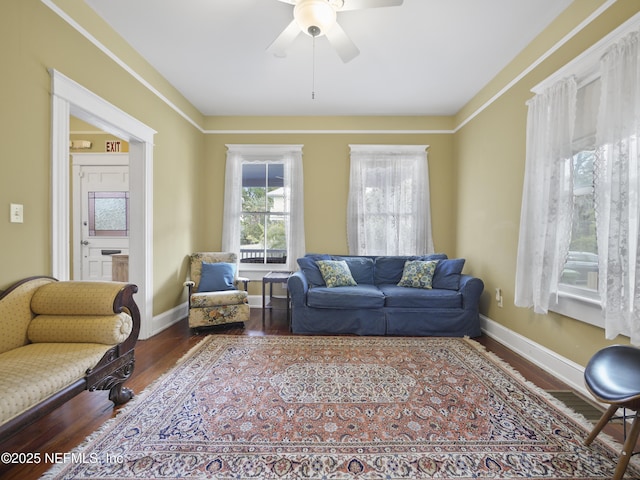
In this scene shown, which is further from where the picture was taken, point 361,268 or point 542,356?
point 361,268

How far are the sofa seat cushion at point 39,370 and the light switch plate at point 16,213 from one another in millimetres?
803

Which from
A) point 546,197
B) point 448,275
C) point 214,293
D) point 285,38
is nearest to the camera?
point 285,38

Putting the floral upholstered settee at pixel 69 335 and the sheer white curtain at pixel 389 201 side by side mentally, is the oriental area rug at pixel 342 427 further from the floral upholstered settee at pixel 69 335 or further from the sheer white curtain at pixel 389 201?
the sheer white curtain at pixel 389 201

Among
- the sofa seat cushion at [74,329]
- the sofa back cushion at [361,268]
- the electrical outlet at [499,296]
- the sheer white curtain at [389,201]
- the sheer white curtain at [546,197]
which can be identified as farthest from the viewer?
the sheer white curtain at [389,201]

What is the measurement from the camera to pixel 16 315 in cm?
172

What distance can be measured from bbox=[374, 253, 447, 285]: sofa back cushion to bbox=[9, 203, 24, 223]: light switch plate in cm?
358

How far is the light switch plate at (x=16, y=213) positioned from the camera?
1.83 m

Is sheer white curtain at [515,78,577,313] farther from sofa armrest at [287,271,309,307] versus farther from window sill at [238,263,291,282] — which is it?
window sill at [238,263,291,282]

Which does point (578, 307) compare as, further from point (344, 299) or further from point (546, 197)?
point (344, 299)

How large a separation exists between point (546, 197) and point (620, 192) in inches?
24.8

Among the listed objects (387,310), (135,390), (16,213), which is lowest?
(135,390)

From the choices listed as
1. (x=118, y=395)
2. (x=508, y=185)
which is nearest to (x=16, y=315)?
(x=118, y=395)

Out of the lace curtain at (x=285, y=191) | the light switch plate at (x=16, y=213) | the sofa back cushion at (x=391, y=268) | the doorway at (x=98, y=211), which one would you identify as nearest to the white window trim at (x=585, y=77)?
the sofa back cushion at (x=391, y=268)

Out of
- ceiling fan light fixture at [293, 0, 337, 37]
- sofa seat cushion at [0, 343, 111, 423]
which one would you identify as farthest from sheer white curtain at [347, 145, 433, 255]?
sofa seat cushion at [0, 343, 111, 423]
